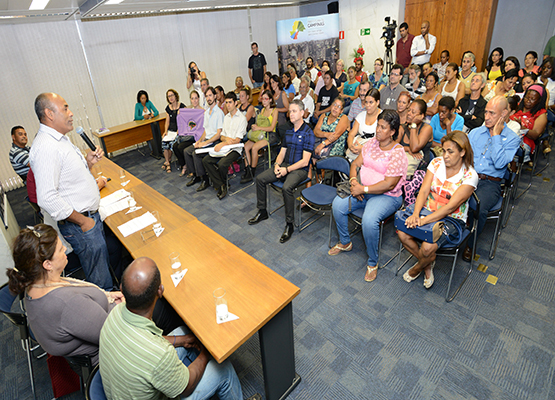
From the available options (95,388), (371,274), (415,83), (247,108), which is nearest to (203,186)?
(247,108)

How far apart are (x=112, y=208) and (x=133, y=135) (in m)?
3.90

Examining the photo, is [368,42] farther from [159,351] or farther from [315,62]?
[159,351]

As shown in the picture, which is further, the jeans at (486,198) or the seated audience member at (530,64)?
the seated audience member at (530,64)

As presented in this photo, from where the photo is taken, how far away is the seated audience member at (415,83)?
19.6ft

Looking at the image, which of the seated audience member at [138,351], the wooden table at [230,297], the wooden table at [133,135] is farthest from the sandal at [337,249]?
the wooden table at [133,135]

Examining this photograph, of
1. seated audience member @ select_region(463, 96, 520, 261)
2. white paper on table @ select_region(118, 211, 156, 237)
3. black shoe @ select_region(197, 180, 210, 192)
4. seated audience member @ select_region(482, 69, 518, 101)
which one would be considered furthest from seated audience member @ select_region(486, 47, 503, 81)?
white paper on table @ select_region(118, 211, 156, 237)

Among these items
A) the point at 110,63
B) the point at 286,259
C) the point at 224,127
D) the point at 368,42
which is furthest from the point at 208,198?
the point at 368,42

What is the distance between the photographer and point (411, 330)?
259 centimetres

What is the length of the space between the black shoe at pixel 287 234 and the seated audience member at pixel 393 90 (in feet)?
9.07

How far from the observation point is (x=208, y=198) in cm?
511

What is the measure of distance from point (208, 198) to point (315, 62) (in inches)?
251

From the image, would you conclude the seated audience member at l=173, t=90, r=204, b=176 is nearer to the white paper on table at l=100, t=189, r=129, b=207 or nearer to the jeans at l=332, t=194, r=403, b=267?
the white paper on table at l=100, t=189, r=129, b=207

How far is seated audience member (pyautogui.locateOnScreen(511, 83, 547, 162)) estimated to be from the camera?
13.4ft

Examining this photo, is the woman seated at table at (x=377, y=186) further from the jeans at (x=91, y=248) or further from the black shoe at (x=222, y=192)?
the jeans at (x=91, y=248)
